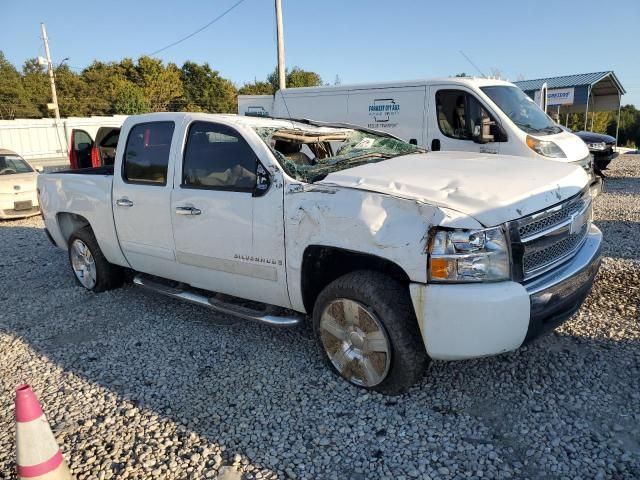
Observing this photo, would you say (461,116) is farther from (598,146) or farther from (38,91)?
(38,91)

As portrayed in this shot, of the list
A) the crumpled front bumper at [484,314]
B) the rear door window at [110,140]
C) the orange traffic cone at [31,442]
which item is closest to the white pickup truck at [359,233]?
the crumpled front bumper at [484,314]

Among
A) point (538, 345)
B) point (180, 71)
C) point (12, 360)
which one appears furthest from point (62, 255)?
point (180, 71)

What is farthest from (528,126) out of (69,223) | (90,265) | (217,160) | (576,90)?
(576,90)

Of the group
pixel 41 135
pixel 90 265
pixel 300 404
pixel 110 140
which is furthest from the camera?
pixel 41 135

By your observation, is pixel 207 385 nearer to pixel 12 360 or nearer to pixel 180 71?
pixel 12 360

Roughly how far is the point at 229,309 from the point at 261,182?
1038 mm

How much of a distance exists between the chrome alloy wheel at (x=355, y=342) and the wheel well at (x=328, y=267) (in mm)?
258

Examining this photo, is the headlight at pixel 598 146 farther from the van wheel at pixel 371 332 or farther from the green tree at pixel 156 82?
the green tree at pixel 156 82

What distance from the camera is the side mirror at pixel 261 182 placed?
3603 millimetres

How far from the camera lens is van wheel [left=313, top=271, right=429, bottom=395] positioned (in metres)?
3.06

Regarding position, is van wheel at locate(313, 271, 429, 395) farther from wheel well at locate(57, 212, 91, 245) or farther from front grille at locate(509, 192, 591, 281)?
wheel well at locate(57, 212, 91, 245)

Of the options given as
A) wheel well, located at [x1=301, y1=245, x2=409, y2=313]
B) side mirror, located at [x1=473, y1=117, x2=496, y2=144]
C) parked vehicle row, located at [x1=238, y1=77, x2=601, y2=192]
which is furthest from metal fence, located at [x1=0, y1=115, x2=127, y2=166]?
wheel well, located at [x1=301, y1=245, x2=409, y2=313]

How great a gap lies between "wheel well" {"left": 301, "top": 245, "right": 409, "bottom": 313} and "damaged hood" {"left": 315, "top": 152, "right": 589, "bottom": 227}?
1.52 feet

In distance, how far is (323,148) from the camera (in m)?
4.58
